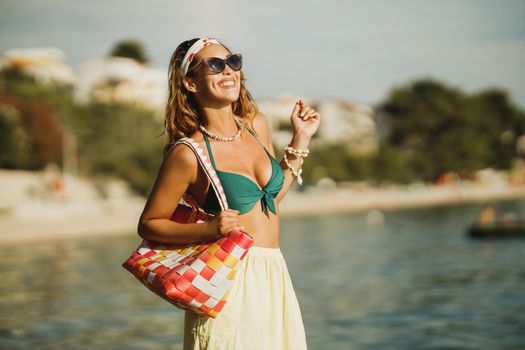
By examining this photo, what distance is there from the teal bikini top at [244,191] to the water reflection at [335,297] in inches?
289

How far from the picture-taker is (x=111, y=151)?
47.6 m

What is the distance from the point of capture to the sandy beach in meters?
30.2

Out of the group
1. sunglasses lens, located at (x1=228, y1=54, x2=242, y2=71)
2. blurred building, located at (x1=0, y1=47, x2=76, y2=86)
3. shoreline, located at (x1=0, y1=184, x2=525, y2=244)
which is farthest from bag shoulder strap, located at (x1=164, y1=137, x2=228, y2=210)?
blurred building, located at (x1=0, y1=47, x2=76, y2=86)

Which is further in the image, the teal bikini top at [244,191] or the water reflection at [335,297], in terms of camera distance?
the water reflection at [335,297]

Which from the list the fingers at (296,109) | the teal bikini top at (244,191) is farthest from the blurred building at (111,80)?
the teal bikini top at (244,191)

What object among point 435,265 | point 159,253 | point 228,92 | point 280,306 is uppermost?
point 228,92

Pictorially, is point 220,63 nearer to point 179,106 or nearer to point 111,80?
point 179,106

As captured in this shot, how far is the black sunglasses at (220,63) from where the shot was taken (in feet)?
8.95

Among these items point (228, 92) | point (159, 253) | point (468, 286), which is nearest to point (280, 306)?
point (159, 253)

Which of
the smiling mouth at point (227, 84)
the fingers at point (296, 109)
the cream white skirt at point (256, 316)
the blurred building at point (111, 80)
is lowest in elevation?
the cream white skirt at point (256, 316)

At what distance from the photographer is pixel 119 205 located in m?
39.8

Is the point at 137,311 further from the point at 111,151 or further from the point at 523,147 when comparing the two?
the point at 523,147

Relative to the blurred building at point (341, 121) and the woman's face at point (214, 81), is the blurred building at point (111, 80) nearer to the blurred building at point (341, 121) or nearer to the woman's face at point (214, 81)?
the blurred building at point (341, 121)

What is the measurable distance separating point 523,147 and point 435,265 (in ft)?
262
